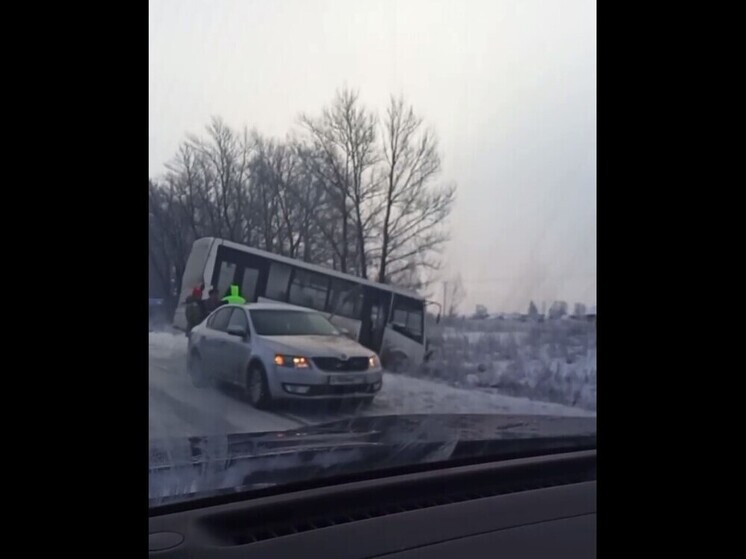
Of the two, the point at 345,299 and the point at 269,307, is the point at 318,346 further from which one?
the point at 269,307

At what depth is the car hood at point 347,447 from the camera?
148 inches

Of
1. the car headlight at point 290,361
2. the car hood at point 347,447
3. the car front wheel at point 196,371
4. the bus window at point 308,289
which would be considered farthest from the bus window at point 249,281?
the car hood at point 347,447

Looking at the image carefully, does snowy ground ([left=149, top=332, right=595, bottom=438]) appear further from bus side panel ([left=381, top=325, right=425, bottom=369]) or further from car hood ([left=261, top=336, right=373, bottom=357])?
car hood ([left=261, top=336, right=373, bottom=357])

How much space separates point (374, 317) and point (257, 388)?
2.86ft

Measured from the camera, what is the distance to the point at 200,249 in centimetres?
472

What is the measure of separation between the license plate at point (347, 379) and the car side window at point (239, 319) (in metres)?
0.70

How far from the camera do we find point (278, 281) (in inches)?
207

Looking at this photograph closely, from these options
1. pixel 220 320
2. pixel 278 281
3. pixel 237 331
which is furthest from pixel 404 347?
pixel 220 320

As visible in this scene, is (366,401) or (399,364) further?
(399,364)

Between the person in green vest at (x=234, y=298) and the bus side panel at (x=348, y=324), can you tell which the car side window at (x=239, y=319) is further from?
Result: the bus side panel at (x=348, y=324)

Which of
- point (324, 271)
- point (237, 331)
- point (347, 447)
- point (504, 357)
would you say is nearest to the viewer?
point (347, 447)

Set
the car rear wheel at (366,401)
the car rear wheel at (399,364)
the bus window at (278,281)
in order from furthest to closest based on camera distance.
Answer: the bus window at (278,281) → the car rear wheel at (399,364) → the car rear wheel at (366,401)
